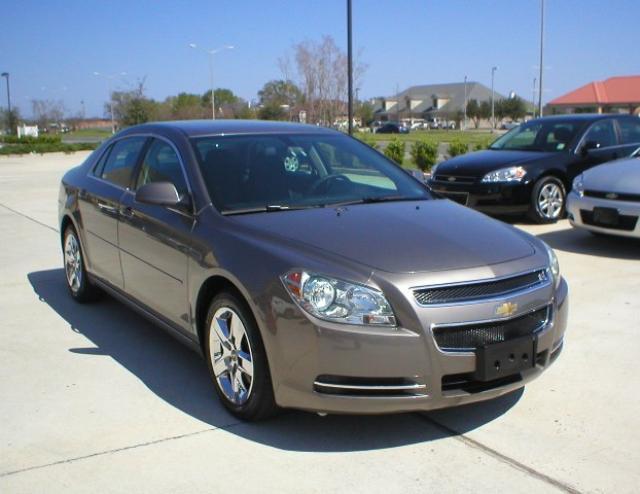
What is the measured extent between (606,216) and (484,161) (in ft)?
8.86

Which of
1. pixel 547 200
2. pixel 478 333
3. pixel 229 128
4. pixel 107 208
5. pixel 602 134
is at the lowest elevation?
pixel 547 200

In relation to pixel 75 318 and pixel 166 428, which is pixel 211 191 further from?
pixel 75 318

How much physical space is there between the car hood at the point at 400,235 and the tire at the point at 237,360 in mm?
459

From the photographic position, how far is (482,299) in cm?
333

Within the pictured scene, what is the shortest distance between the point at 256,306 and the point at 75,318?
288 centimetres

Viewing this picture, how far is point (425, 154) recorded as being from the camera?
18250 millimetres

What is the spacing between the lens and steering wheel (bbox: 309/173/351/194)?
176 inches

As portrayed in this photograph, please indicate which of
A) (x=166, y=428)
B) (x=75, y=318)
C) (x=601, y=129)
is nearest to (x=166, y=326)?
(x=166, y=428)

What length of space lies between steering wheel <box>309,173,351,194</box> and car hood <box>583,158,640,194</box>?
13.8 feet

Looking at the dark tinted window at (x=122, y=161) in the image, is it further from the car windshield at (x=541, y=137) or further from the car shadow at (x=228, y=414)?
the car windshield at (x=541, y=137)

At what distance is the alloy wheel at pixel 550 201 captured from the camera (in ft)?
32.6

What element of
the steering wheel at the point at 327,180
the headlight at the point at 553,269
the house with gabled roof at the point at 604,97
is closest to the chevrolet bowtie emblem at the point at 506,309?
the headlight at the point at 553,269

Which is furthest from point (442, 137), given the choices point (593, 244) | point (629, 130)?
point (593, 244)

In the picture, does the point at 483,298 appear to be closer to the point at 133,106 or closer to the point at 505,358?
the point at 505,358
